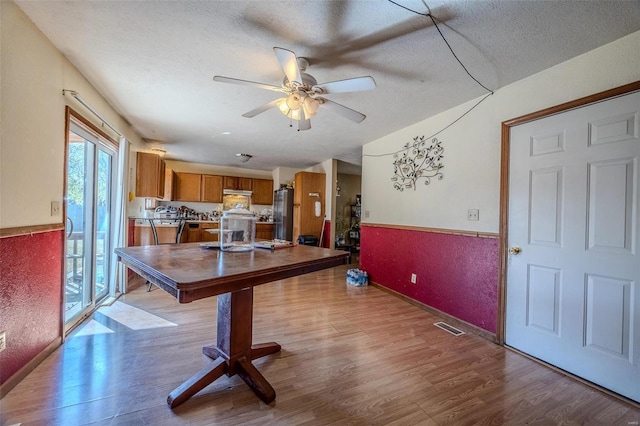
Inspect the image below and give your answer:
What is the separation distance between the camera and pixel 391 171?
3.70 meters

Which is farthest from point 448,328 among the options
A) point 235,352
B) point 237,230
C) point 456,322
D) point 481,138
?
point 237,230

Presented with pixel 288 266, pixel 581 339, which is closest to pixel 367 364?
pixel 288 266

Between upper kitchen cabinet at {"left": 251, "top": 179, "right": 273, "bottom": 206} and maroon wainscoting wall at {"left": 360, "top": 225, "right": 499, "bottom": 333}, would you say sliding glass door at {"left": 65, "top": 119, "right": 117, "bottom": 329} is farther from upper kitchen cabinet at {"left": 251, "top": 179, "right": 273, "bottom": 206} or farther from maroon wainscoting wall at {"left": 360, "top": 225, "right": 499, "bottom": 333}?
upper kitchen cabinet at {"left": 251, "top": 179, "right": 273, "bottom": 206}

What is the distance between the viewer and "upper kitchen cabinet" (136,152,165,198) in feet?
12.9

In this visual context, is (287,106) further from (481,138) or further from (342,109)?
(481,138)

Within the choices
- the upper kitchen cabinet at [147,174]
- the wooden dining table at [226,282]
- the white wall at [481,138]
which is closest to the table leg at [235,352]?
the wooden dining table at [226,282]

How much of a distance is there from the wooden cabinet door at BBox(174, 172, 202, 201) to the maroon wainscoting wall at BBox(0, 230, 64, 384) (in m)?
4.23

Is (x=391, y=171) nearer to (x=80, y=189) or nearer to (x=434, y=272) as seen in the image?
(x=434, y=272)

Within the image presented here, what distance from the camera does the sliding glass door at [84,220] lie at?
7.95 ft

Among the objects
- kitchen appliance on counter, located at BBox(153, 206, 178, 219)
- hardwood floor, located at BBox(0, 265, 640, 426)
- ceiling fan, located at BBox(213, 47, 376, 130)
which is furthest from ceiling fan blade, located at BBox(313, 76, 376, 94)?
kitchen appliance on counter, located at BBox(153, 206, 178, 219)

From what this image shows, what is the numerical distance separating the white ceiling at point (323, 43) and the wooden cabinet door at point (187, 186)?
3.39 metres

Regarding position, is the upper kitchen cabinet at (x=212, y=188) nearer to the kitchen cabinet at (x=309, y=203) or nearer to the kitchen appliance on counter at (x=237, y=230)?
the kitchen cabinet at (x=309, y=203)

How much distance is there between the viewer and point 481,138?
8.19 ft

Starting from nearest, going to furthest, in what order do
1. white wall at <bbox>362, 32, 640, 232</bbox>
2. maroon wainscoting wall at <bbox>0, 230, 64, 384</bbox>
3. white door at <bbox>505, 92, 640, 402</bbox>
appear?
maroon wainscoting wall at <bbox>0, 230, 64, 384</bbox>
white door at <bbox>505, 92, 640, 402</bbox>
white wall at <bbox>362, 32, 640, 232</bbox>
